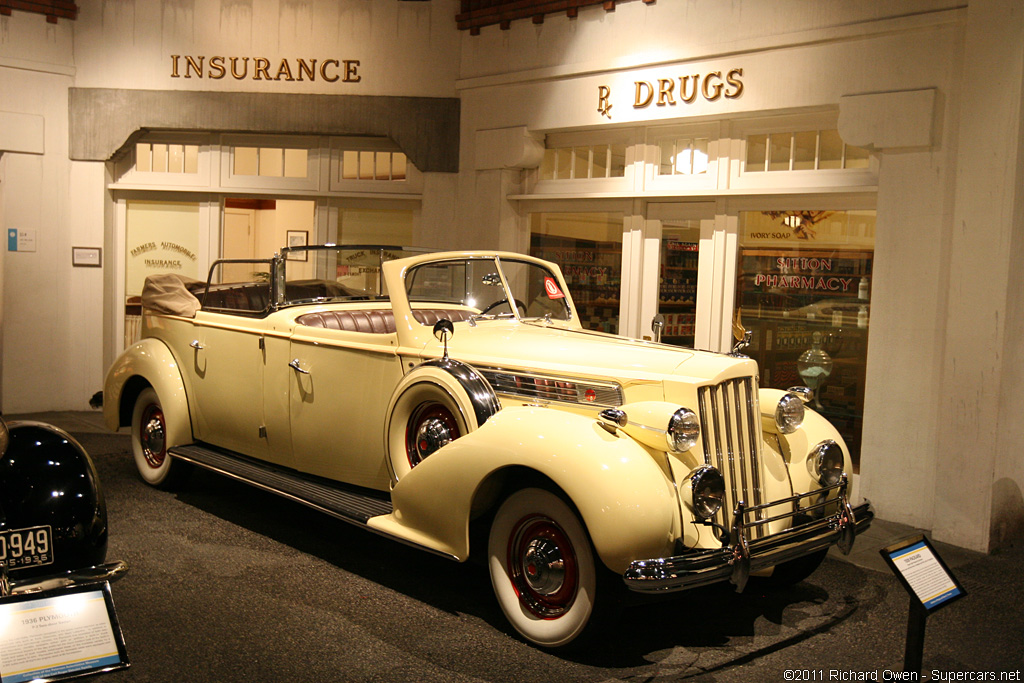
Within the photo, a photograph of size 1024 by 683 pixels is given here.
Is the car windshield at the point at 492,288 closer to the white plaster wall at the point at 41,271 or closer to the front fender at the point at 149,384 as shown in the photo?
the front fender at the point at 149,384

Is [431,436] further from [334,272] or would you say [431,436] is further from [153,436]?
[153,436]

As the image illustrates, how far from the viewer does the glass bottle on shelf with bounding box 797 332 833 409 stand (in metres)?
5.82

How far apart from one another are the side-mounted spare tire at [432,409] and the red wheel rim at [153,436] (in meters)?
2.04

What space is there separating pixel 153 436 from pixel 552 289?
106 inches

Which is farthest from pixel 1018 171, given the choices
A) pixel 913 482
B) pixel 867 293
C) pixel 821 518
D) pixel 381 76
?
pixel 381 76

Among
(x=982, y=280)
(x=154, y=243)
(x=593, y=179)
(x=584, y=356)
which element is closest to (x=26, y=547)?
(x=584, y=356)

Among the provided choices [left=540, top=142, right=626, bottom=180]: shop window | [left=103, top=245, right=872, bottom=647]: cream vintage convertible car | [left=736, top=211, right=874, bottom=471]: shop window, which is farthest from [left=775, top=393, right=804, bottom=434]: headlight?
[left=540, top=142, right=626, bottom=180]: shop window

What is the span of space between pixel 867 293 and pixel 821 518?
8.01 feet

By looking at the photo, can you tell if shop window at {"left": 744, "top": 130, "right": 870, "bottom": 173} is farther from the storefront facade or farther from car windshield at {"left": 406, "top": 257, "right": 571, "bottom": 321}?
car windshield at {"left": 406, "top": 257, "right": 571, "bottom": 321}

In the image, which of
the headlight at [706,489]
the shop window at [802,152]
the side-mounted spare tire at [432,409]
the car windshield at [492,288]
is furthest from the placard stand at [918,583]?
the shop window at [802,152]

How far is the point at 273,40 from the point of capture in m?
7.68

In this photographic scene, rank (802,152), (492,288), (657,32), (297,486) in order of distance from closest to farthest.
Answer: (297,486), (492,288), (802,152), (657,32)

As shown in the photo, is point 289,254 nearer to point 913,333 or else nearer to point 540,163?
point 540,163

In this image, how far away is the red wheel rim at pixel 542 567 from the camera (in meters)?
3.29
